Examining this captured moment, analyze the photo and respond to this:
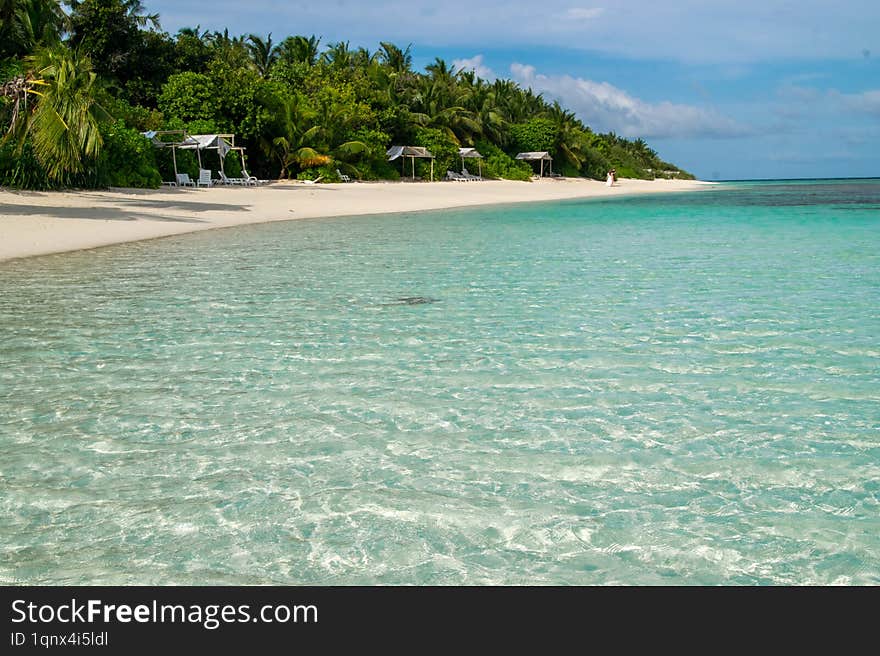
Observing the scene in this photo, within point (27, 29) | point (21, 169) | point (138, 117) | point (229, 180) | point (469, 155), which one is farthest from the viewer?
point (469, 155)

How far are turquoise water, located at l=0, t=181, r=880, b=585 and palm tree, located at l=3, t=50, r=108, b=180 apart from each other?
7495 mm

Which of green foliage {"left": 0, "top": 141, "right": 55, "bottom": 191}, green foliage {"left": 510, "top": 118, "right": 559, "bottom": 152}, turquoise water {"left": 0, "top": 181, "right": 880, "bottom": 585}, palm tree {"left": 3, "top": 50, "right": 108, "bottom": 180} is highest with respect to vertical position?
green foliage {"left": 510, "top": 118, "right": 559, "bottom": 152}

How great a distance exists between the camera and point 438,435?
454 centimetres

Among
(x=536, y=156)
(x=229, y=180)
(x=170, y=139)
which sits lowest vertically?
(x=229, y=180)

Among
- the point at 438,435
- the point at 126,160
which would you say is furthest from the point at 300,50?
the point at 438,435

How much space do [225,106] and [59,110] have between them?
70.6 ft

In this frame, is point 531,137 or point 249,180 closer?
point 249,180

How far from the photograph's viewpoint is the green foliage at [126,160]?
25.8m

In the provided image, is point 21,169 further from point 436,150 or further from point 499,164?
point 499,164

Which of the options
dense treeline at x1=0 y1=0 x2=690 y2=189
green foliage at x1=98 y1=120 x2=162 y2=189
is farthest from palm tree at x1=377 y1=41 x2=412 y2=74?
green foliage at x1=98 y1=120 x2=162 y2=189

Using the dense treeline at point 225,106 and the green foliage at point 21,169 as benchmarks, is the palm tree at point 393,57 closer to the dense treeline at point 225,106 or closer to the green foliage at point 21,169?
the dense treeline at point 225,106

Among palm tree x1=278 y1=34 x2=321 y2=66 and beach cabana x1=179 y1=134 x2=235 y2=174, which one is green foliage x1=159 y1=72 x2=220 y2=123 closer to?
beach cabana x1=179 y1=134 x2=235 y2=174

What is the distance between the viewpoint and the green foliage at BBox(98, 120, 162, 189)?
2583 cm
